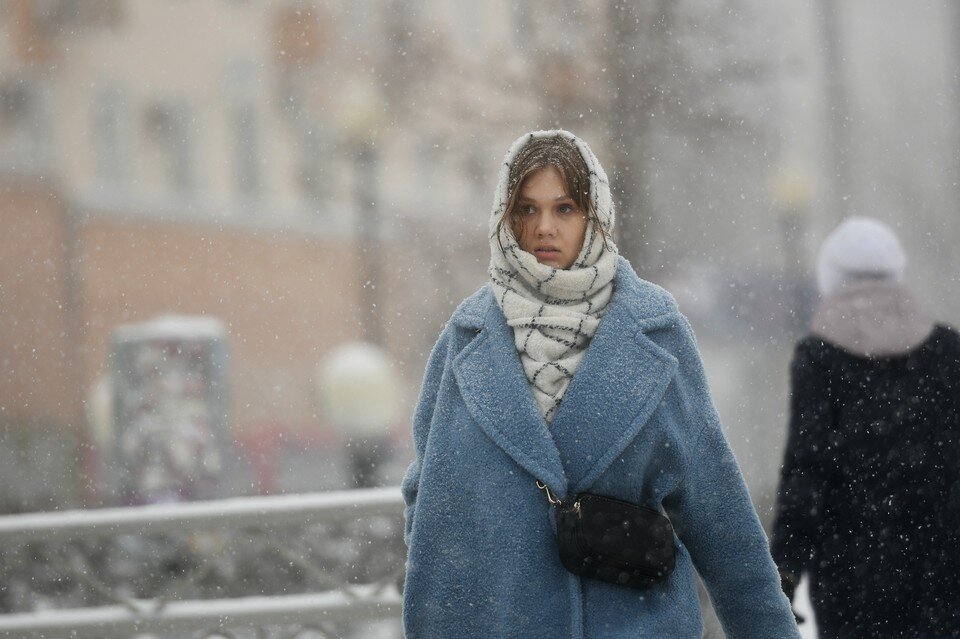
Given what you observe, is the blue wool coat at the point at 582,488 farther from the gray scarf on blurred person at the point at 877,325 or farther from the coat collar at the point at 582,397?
the gray scarf on blurred person at the point at 877,325

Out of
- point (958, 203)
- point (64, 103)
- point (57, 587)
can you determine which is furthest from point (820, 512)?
point (64, 103)

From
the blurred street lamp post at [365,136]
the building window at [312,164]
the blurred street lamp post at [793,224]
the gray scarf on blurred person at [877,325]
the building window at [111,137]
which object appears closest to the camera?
the gray scarf on blurred person at [877,325]

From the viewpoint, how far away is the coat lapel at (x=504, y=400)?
188 cm

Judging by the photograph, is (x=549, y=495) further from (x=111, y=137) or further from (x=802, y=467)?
(x=111, y=137)

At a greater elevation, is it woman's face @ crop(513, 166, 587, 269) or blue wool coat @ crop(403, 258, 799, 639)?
woman's face @ crop(513, 166, 587, 269)

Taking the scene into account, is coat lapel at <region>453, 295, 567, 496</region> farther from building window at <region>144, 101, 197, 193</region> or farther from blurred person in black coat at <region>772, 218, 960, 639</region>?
building window at <region>144, 101, 197, 193</region>

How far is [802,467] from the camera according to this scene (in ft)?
10.1

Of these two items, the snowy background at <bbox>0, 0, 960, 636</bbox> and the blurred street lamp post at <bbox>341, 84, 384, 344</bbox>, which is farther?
the blurred street lamp post at <bbox>341, 84, 384, 344</bbox>

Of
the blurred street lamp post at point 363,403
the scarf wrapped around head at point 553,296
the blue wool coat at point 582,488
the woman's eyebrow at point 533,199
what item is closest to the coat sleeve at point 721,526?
the blue wool coat at point 582,488

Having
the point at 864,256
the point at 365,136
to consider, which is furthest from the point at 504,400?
the point at 365,136

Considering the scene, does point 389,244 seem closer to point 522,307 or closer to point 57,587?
point 57,587

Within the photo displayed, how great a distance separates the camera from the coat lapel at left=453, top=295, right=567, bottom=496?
1881 millimetres

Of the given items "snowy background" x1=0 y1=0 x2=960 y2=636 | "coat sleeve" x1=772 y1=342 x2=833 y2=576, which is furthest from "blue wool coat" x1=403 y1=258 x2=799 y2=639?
"snowy background" x1=0 y1=0 x2=960 y2=636

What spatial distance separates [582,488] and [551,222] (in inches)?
15.2
